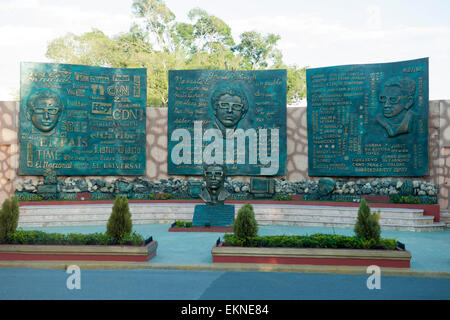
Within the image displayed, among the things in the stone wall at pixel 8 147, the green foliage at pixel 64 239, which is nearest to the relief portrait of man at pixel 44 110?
the stone wall at pixel 8 147

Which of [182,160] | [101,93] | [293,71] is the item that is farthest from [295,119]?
[293,71]

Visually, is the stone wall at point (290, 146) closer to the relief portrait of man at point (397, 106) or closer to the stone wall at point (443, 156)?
the stone wall at point (443, 156)

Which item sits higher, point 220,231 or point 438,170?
point 438,170

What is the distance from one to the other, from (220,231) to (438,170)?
966 cm

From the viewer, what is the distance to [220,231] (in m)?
13.2

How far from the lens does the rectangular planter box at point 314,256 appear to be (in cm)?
805

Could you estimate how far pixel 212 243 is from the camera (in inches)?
432

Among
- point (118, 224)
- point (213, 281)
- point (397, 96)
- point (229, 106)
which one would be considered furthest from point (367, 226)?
point (229, 106)

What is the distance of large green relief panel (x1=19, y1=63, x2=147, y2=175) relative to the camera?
57.2 ft

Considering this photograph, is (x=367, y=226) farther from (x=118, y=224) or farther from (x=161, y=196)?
(x=161, y=196)

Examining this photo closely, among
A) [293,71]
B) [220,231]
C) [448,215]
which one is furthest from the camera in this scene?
[293,71]

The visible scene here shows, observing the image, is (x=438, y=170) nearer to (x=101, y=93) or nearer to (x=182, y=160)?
(x=182, y=160)

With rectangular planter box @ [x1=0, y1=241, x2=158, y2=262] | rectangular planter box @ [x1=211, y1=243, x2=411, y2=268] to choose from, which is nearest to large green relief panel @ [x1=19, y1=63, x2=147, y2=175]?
rectangular planter box @ [x1=0, y1=241, x2=158, y2=262]

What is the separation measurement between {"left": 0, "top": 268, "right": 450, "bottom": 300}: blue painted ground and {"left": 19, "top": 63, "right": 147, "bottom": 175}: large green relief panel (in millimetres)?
10240
